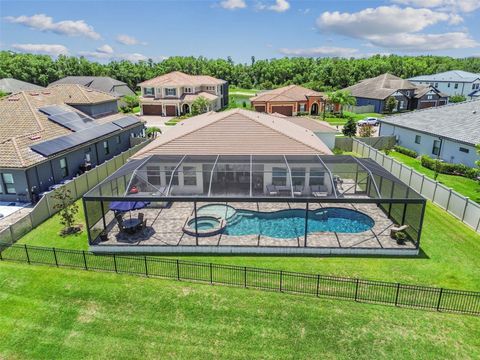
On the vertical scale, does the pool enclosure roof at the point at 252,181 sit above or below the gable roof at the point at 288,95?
below

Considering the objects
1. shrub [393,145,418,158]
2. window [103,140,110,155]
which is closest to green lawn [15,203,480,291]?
window [103,140,110,155]

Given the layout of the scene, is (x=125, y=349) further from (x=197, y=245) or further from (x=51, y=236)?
(x=51, y=236)

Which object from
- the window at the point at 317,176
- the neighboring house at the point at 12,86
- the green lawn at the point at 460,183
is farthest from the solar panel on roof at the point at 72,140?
the neighboring house at the point at 12,86

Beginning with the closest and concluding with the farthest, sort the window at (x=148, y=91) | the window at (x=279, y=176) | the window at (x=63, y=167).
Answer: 1. the window at (x=279, y=176)
2. the window at (x=63, y=167)
3. the window at (x=148, y=91)

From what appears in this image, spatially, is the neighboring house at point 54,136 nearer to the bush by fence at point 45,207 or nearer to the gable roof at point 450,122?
the bush by fence at point 45,207

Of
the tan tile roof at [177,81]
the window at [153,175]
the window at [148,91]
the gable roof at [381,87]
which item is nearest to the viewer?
the window at [153,175]
